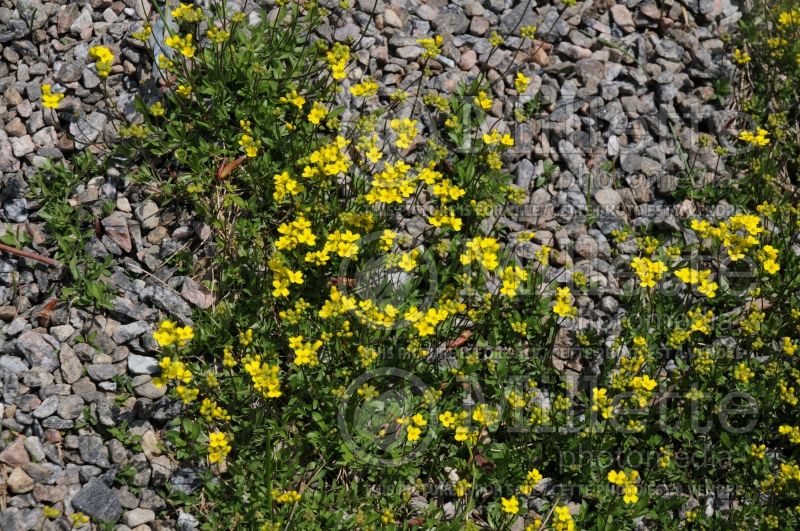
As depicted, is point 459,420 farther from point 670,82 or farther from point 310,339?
point 670,82

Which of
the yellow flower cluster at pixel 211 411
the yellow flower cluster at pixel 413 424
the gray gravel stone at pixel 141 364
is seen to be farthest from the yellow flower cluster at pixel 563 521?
the gray gravel stone at pixel 141 364

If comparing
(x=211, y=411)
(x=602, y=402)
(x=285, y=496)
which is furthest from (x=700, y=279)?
(x=211, y=411)

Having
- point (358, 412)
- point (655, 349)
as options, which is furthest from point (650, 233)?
point (358, 412)

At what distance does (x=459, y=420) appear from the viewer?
5.32 m

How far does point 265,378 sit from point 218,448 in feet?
1.74

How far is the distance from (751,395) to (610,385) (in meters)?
1.14

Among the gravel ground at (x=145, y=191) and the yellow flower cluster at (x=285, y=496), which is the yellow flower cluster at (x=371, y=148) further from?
the yellow flower cluster at (x=285, y=496)

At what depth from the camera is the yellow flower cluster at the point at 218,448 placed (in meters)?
4.92

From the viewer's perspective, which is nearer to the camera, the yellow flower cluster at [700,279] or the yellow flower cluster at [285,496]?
the yellow flower cluster at [285,496]

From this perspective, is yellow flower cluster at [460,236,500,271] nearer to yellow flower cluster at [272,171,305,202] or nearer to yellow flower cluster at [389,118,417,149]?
yellow flower cluster at [389,118,417,149]

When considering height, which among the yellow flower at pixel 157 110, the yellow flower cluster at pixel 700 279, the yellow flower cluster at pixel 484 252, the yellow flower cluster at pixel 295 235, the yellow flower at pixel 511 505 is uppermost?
the yellow flower cluster at pixel 700 279

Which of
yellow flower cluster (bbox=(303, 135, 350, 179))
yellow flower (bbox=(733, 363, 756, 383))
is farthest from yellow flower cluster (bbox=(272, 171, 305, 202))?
yellow flower (bbox=(733, 363, 756, 383))

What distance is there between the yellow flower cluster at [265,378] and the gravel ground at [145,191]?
0.72m

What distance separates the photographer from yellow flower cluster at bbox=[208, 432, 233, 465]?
4.92m
